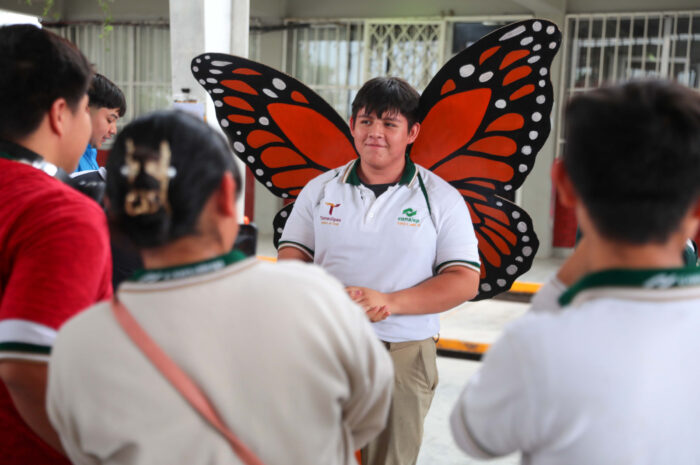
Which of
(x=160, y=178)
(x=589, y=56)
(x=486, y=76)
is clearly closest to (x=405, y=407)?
(x=486, y=76)

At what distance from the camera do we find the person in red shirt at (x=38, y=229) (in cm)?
101

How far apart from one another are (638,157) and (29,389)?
0.92m

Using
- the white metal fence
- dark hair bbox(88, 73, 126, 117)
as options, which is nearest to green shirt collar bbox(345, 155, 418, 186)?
dark hair bbox(88, 73, 126, 117)

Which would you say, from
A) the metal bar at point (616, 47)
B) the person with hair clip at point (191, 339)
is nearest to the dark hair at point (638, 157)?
the person with hair clip at point (191, 339)

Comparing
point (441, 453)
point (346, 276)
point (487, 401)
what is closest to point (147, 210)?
point (487, 401)

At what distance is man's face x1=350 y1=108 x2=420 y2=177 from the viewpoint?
76.9 inches

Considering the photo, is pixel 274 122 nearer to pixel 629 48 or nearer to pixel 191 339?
pixel 191 339

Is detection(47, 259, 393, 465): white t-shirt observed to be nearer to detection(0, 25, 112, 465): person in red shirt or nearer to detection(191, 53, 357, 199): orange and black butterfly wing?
detection(0, 25, 112, 465): person in red shirt

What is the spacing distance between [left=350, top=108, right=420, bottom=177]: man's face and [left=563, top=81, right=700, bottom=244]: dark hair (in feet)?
3.59

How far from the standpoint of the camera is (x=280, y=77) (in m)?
2.26

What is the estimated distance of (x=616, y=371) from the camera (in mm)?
823

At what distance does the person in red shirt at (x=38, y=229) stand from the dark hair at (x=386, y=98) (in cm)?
93

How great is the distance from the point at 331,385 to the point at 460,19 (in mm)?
8195

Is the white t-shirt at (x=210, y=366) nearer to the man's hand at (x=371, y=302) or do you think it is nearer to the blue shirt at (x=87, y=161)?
the man's hand at (x=371, y=302)
